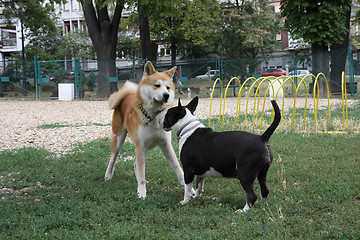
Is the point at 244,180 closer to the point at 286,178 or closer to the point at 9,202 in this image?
the point at 286,178

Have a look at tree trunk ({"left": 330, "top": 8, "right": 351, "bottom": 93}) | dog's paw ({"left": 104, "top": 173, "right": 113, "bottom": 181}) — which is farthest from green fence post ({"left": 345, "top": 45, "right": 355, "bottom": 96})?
dog's paw ({"left": 104, "top": 173, "right": 113, "bottom": 181})

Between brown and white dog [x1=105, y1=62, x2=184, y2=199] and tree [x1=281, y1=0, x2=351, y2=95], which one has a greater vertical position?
tree [x1=281, y1=0, x2=351, y2=95]

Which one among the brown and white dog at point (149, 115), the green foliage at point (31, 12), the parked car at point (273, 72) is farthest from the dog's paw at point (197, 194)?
the green foliage at point (31, 12)

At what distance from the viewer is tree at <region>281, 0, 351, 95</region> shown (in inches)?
813

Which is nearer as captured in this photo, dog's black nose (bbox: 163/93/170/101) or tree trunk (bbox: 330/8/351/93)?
dog's black nose (bbox: 163/93/170/101)

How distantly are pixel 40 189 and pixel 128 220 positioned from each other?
1950 mm

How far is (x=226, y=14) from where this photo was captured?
142 ft

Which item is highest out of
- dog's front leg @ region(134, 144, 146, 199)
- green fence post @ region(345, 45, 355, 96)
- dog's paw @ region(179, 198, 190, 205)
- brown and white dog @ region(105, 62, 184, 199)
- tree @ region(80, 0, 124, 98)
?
tree @ region(80, 0, 124, 98)

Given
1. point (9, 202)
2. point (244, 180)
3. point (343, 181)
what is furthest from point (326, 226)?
point (9, 202)

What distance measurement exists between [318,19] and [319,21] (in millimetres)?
149

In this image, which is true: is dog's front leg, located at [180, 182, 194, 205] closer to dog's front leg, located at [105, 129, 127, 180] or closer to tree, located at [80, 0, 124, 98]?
dog's front leg, located at [105, 129, 127, 180]

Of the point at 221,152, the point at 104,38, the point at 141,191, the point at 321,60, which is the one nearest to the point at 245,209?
the point at 221,152

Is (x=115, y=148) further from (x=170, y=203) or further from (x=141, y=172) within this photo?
(x=170, y=203)

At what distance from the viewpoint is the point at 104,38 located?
25.1 m
